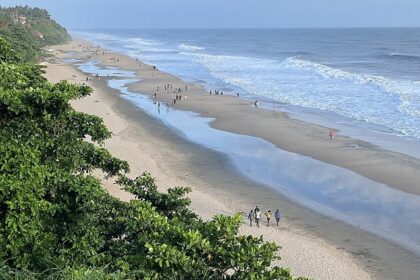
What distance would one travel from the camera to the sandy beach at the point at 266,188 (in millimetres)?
16734

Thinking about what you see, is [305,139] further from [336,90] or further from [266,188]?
[336,90]

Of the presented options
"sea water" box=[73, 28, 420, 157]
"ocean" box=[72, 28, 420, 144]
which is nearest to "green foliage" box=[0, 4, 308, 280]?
"sea water" box=[73, 28, 420, 157]

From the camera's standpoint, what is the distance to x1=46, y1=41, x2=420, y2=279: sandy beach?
16734 mm

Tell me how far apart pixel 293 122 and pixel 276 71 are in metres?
37.4

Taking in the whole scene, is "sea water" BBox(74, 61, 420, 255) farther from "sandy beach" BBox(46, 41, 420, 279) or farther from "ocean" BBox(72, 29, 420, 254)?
"sandy beach" BBox(46, 41, 420, 279)

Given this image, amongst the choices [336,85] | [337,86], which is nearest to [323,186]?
[337,86]

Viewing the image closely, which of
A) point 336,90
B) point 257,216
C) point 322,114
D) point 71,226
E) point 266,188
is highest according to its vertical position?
point 71,226

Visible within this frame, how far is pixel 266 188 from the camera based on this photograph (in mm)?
23672

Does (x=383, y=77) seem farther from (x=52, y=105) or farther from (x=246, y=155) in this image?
(x=52, y=105)

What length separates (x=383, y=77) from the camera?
210 ft

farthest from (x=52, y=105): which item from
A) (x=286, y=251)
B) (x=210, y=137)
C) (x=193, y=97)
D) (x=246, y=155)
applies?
(x=193, y=97)

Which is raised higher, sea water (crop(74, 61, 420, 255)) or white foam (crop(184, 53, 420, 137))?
Result: white foam (crop(184, 53, 420, 137))

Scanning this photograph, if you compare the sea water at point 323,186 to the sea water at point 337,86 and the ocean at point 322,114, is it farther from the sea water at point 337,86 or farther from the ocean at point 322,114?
the sea water at point 337,86

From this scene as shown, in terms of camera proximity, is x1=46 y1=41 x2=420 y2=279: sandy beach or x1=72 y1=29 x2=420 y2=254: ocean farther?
x1=72 y1=29 x2=420 y2=254: ocean
